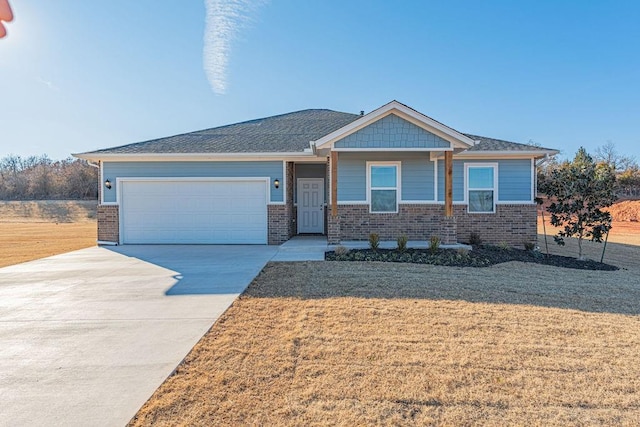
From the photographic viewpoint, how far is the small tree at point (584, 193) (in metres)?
9.55

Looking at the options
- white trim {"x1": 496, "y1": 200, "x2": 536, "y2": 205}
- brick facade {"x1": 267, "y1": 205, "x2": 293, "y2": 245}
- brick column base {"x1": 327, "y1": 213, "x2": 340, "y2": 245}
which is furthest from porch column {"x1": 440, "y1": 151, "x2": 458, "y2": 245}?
brick facade {"x1": 267, "y1": 205, "x2": 293, "y2": 245}

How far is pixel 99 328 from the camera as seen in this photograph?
4.59m

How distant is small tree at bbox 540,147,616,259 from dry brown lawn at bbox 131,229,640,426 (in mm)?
4233

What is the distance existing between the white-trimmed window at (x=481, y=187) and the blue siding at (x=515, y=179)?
0.25 m

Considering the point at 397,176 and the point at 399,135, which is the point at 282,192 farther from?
the point at 399,135

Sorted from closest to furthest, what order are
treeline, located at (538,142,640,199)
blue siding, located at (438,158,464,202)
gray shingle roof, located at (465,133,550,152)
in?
gray shingle roof, located at (465,133,550,152) < blue siding, located at (438,158,464,202) < treeline, located at (538,142,640,199)

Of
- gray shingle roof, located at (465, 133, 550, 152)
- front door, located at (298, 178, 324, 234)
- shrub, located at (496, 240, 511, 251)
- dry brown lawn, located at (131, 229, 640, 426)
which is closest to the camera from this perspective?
dry brown lawn, located at (131, 229, 640, 426)

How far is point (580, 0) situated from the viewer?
14266 millimetres

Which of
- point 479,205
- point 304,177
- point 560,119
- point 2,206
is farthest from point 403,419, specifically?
point 2,206

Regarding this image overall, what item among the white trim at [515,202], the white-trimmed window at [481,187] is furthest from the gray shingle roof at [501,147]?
the white trim at [515,202]

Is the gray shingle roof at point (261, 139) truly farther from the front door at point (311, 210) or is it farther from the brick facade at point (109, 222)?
the front door at point (311, 210)

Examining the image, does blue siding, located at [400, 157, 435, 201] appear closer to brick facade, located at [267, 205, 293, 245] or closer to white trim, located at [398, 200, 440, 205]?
white trim, located at [398, 200, 440, 205]

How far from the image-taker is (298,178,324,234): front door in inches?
566

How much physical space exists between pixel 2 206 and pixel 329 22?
40.7 meters
